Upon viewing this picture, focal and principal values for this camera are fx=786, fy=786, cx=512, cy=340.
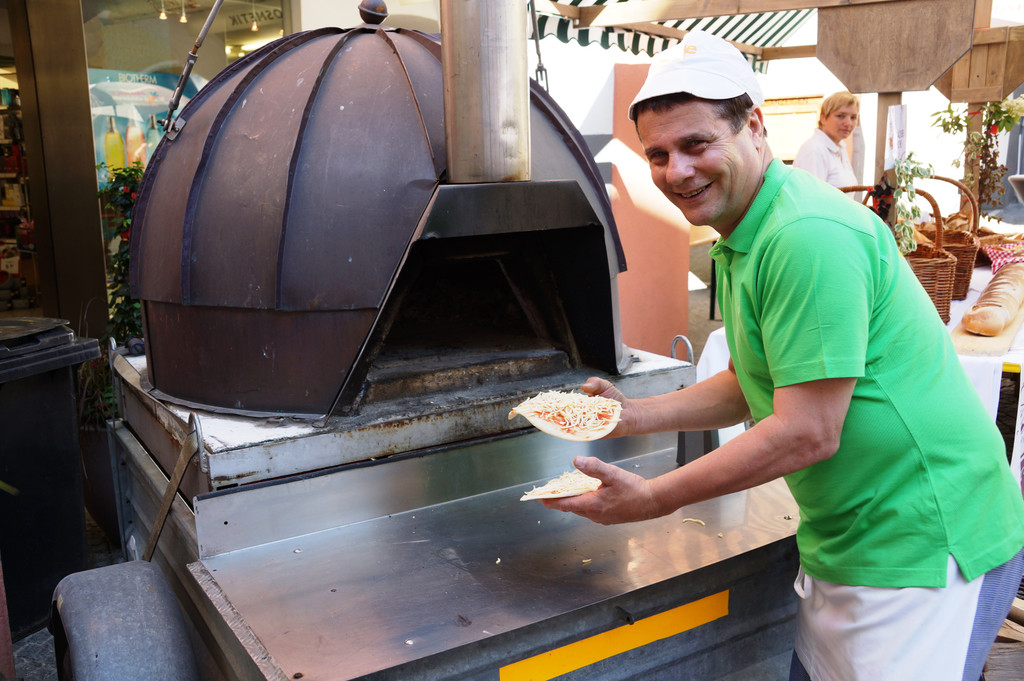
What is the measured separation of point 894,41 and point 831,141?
207 centimetres

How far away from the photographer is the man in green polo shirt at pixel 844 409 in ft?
4.85

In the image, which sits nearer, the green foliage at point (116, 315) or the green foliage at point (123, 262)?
the green foliage at point (116, 315)

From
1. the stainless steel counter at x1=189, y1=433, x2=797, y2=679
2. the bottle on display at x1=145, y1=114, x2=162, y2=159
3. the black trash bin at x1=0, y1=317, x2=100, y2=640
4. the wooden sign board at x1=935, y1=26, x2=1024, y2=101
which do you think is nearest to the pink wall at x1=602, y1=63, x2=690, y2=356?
the wooden sign board at x1=935, y1=26, x2=1024, y2=101

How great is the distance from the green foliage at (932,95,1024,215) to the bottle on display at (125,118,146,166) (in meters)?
6.43

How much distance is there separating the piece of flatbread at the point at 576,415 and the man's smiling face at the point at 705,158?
1.98 ft

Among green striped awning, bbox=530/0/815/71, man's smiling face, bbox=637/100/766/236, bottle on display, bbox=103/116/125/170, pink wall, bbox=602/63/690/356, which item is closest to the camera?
man's smiling face, bbox=637/100/766/236

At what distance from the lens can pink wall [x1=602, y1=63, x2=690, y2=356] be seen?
22.2 feet

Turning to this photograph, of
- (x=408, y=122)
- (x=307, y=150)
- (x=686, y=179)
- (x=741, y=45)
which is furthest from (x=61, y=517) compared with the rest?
(x=741, y=45)

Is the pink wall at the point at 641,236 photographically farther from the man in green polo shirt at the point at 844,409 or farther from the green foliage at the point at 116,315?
the man in green polo shirt at the point at 844,409

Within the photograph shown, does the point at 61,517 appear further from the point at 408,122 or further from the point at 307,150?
the point at 408,122

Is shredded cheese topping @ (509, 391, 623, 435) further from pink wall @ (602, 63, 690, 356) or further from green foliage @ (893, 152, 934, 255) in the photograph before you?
pink wall @ (602, 63, 690, 356)

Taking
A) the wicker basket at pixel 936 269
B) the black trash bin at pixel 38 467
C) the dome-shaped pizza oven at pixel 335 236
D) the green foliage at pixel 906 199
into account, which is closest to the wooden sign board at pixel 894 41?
the green foliage at pixel 906 199

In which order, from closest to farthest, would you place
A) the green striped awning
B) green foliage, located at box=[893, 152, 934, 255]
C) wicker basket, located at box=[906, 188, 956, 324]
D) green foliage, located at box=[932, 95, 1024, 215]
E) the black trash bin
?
the black trash bin, wicker basket, located at box=[906, 188, 956, 324], green foliage, located at box=[893, 152, 934, 255], green foliage, located at box=[932, 95, 1024, 215], the green striped awning

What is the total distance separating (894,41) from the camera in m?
4.34
